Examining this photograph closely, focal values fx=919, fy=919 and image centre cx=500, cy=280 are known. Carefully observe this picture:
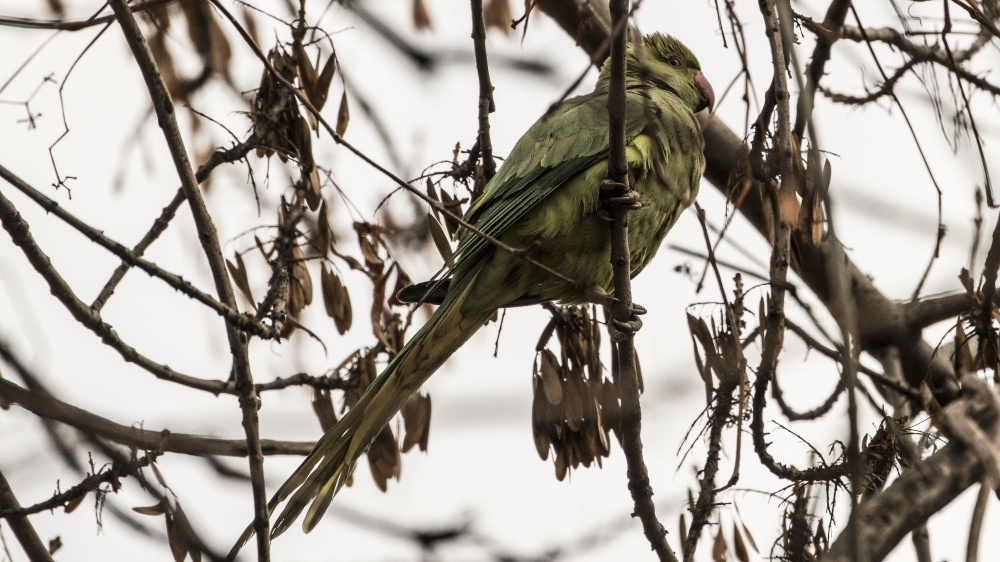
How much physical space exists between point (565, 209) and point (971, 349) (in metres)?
1.71

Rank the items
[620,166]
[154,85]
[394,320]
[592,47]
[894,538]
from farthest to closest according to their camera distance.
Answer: [592,47] → [394,320] → [620,166] → [154,85] → [894,538]

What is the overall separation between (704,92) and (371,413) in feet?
9.11

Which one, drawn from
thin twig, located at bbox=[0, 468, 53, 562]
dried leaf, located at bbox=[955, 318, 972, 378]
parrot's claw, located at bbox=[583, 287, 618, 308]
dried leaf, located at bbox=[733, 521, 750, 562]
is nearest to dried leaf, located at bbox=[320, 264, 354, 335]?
parrot's claw, located at bbox=[583, 287, 618, 308]

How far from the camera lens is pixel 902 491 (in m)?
2.16

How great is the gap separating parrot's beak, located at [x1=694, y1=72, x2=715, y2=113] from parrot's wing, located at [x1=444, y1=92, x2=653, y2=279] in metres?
1.05

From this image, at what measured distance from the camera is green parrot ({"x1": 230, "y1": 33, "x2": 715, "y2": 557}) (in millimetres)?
3637

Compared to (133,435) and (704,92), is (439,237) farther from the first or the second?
(704,92)

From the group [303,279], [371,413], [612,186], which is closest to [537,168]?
[612,186]

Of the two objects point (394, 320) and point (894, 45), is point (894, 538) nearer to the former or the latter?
point (394, 320)

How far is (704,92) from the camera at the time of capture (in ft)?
16.8

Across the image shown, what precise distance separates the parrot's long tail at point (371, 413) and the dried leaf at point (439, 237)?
0.53 feet

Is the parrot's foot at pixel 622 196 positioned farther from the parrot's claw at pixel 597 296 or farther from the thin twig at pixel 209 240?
the thin twig at pixel 209 240

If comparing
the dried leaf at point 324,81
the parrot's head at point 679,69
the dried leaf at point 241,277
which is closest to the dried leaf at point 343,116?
the dried leaf at point 324,81

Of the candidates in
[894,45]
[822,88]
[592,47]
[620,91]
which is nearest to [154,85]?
[620,91]
